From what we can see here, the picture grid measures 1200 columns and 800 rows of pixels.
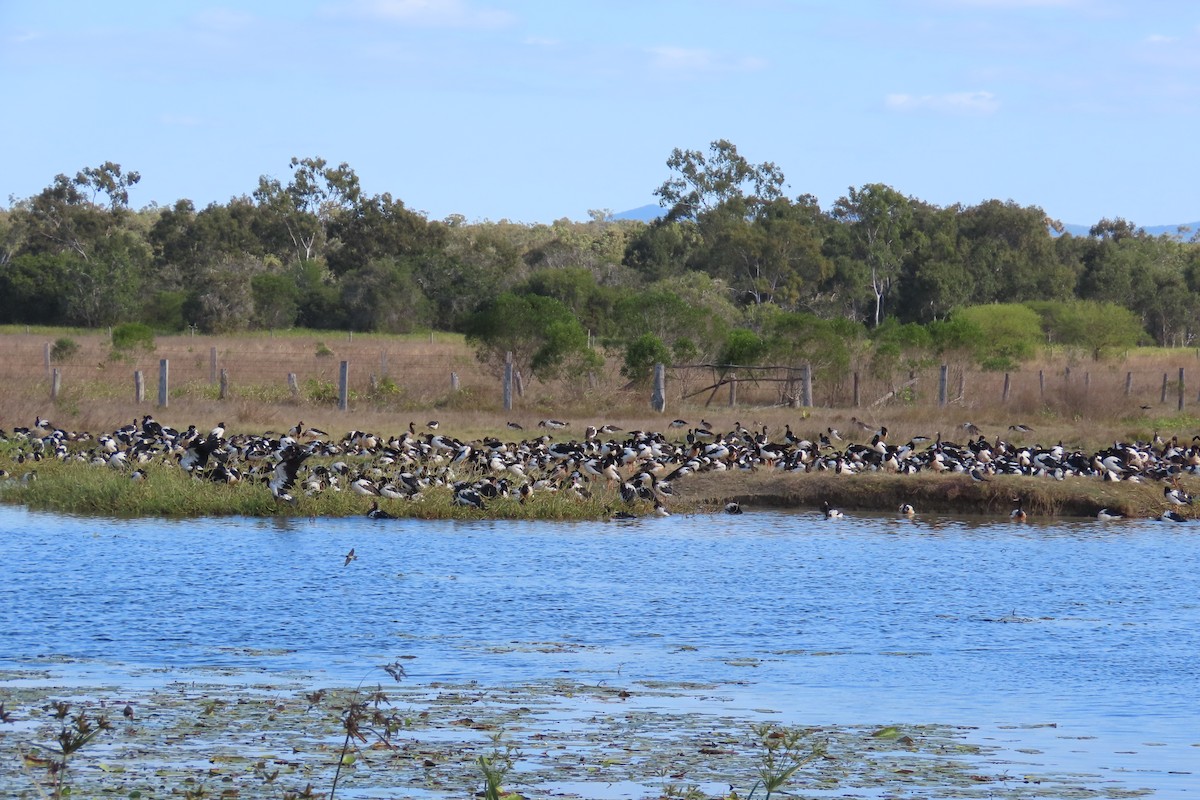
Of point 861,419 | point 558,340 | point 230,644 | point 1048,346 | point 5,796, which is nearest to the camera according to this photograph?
point 5,796

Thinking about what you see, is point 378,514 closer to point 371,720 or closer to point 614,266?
point 371,720

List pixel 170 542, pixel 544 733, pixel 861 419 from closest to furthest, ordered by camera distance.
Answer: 1. pixel 544 733
2. pixel 170 542
3. pixel 861 419

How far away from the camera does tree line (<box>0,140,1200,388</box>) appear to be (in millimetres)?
63406

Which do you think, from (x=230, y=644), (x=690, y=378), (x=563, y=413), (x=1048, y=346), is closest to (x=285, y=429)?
(x=563, y=413)

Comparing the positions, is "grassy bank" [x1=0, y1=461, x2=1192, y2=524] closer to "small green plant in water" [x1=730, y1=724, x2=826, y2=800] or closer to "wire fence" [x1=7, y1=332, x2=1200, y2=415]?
"small green plant in water" [x1=730, y1=724, x2=826, y2=800]

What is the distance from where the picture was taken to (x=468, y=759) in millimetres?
8188

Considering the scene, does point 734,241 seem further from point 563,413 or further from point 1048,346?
point 563,413

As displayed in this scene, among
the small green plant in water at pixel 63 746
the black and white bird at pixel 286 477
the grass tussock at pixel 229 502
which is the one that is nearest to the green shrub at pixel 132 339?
the grass tussock at pixel 229 502

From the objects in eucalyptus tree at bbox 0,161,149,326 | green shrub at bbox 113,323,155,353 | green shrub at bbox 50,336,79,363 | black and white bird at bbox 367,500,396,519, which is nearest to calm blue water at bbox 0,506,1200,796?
black and white bird at bbox 367,500,396,519

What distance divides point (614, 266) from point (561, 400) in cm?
4073

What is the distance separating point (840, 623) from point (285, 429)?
1822 cm

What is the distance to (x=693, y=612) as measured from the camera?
14.1 meters

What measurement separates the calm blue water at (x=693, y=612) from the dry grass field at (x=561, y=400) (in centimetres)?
1062

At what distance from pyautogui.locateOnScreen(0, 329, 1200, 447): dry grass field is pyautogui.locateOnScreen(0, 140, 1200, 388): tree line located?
10.5 m
